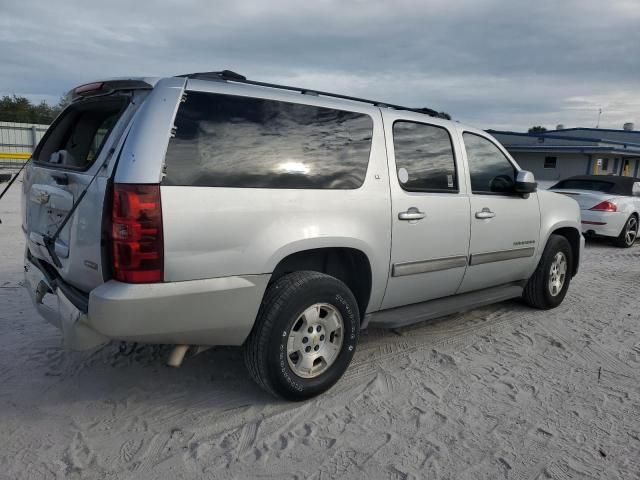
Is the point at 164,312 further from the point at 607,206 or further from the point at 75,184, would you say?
the point at 607,206

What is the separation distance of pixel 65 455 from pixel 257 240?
1478 millimetres

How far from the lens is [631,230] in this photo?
398 inches

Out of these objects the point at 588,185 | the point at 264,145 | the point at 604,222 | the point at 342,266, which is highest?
the point at 264,145

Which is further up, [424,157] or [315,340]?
[424,157]

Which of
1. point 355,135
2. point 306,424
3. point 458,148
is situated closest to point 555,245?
point 458,148

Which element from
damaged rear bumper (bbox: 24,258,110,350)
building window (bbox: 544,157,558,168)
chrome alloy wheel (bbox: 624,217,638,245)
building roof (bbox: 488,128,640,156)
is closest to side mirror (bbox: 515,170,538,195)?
damaged rear bumper (bbox: 24,258,110,350)

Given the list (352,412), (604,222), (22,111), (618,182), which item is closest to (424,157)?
(352,412)

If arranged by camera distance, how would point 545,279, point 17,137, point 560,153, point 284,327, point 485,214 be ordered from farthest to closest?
point 560,153 < point 17,137 < point 545,279 < point 485,214 < point 284,327

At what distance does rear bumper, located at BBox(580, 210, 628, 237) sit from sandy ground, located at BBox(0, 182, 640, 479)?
5788 millimetres

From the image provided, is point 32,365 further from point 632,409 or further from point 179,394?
point 632,409

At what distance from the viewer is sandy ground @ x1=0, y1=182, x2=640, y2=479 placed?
2.61 m

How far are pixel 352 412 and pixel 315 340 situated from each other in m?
0.49

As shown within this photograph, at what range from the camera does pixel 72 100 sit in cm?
348

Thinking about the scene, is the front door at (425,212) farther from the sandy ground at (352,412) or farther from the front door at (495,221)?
the sandy ground at (352,412)
